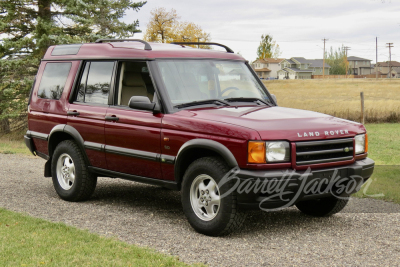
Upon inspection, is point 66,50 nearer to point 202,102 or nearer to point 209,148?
point 202,102

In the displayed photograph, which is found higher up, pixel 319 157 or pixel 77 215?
pixel 319 157

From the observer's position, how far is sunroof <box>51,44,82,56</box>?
782 centimetres

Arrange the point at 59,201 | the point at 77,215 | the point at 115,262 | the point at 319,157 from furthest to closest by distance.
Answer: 1. the point at 59,201
2. the point at 77,215
3. the point at 319,157
4. the point at 115,262

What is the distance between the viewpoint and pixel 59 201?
7699mm

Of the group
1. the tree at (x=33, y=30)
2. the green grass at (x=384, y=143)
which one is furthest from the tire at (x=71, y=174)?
the tree at (x=33, y=30)

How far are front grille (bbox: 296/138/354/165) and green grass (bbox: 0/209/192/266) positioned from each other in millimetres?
1731

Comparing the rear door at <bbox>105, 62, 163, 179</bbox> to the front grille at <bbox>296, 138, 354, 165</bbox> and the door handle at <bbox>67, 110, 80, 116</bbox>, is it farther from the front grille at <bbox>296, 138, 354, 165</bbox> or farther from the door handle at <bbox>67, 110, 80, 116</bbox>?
the front grille at <bbox>296, 138, 354, 165</bbox>

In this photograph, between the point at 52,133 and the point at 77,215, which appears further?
the point at 52,133

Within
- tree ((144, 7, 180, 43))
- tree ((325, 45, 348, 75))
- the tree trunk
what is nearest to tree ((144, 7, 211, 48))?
tree ((144, 7, 180, 43))

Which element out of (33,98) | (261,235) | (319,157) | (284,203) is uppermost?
(33,98)

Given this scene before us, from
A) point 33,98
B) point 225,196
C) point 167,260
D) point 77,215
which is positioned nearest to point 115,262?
point 167,260

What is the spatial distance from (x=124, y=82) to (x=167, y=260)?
2917 mm

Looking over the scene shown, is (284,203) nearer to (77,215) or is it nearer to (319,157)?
(319,157)

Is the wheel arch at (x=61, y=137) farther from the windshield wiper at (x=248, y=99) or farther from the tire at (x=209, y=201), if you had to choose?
the windshield wiper at (x=248, y=99)
